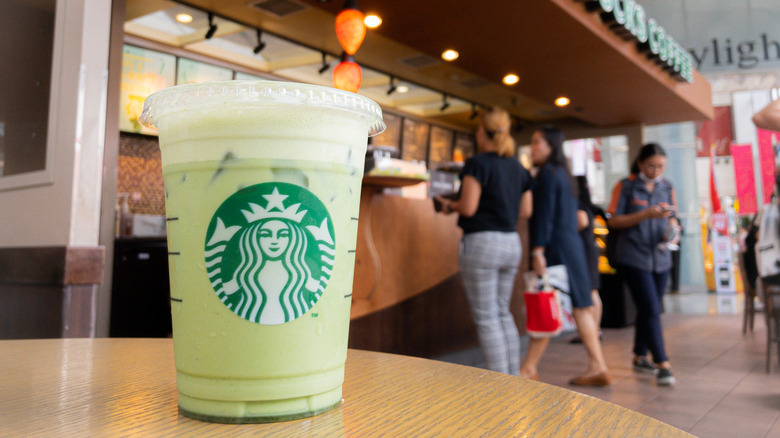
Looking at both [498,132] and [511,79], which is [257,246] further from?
[511,79]

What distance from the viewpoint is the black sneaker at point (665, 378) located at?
3.41 m

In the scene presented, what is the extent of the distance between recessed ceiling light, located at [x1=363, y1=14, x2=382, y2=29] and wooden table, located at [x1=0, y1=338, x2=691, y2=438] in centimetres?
386

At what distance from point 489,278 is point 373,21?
2365 millimetres

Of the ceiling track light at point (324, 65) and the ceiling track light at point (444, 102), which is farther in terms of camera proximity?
the ceiling track light at point (444, 102)

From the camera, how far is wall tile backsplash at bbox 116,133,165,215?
5355 millimetres

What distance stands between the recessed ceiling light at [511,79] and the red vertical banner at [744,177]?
7316mm

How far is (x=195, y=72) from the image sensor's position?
5688mm

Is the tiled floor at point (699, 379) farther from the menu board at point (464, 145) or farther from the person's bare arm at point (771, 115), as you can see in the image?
the menu board at point (464, 145)

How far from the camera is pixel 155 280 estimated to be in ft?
14.3

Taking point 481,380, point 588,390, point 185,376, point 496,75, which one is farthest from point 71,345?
point 496,75

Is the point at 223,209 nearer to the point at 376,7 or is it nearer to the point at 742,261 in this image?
the point at 376,7

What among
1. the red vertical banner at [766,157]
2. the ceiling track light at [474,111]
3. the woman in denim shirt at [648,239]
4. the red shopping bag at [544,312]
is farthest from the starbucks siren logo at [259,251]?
the red vertical banner at [766,157]

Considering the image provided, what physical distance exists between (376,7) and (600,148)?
8594mm

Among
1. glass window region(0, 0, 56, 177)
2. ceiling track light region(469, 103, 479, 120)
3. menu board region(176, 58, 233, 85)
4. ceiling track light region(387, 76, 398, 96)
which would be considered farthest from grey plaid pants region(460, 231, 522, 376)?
ceiling track light region(469, 103, 479, 120)
